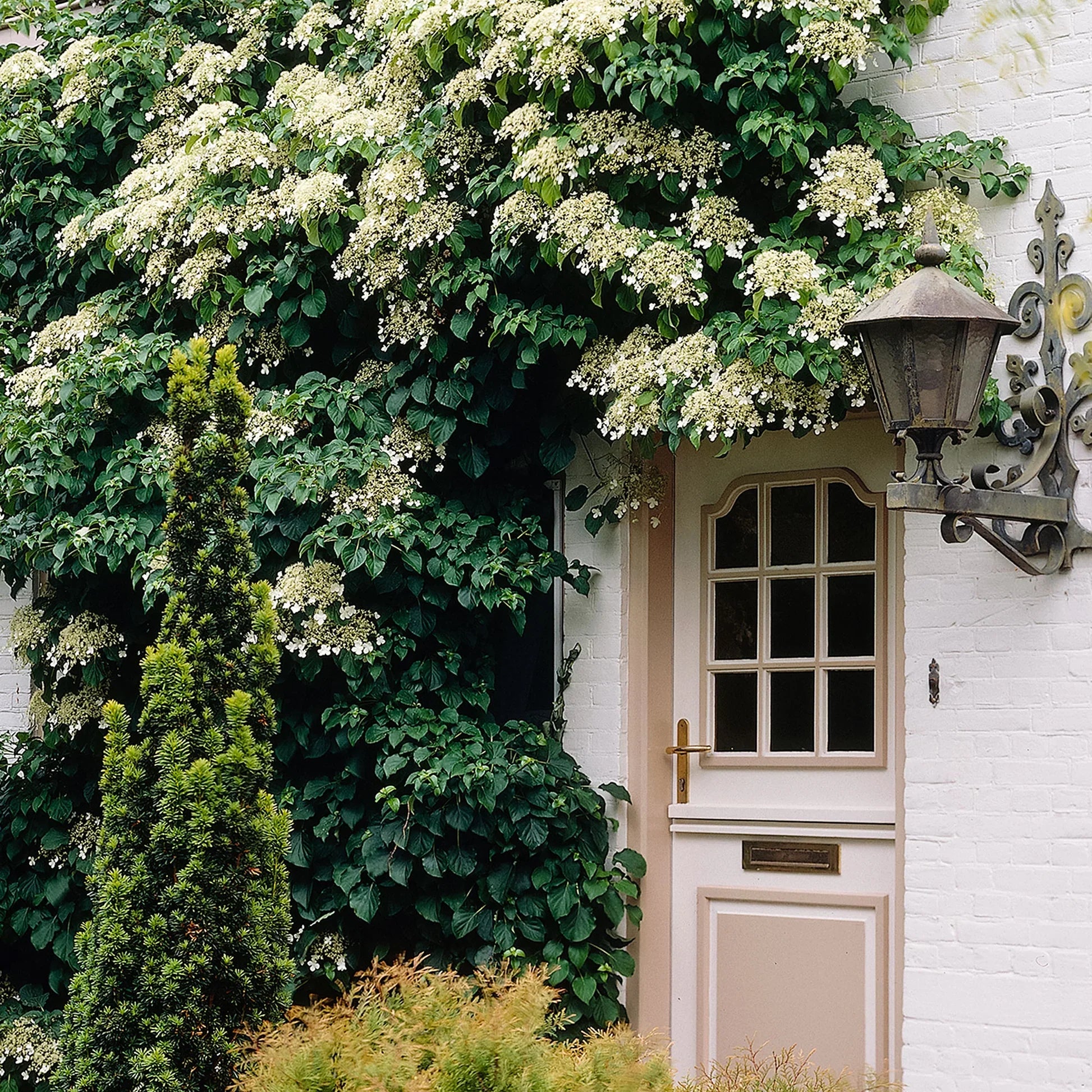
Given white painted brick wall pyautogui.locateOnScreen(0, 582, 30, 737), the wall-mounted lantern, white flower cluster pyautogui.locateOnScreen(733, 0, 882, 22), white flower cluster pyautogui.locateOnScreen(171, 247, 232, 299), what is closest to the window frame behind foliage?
the wall-mounted lantern

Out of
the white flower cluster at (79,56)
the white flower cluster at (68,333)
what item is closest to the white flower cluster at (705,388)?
the white flower cluster at (68,333)

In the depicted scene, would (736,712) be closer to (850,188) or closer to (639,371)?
(639,371)

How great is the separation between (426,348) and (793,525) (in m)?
1.37

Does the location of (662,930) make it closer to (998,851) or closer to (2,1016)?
(998,851)

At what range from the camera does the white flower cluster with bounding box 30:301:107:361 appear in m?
5.65

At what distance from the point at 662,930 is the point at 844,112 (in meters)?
2.71

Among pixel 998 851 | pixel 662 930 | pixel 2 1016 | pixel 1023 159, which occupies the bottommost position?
pixel 2 1016

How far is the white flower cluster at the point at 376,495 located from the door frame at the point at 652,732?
0.81m

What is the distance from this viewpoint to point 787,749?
4902mm

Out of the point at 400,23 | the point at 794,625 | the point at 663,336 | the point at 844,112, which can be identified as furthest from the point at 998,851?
the point at 400,23

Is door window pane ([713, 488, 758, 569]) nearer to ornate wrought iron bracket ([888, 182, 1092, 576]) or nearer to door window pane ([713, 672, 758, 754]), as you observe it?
door window pane ([713, 672, 758, 754])

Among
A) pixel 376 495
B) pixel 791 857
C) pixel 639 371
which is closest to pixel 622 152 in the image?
pixel 639 371

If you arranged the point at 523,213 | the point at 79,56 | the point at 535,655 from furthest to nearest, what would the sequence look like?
the point at 79,56, the point at 535,655, the point at 523,213

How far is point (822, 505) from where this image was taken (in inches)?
193
